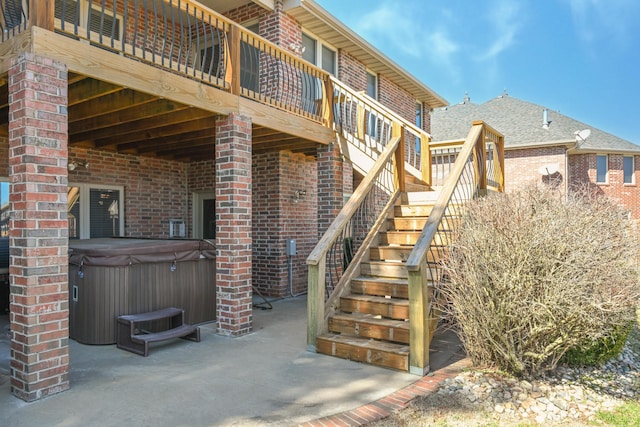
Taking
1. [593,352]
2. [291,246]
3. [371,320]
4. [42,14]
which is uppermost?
[42,14]

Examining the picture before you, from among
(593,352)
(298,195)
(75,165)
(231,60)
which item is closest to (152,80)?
(231,60)

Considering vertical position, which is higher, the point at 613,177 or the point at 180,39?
the point at 180,39

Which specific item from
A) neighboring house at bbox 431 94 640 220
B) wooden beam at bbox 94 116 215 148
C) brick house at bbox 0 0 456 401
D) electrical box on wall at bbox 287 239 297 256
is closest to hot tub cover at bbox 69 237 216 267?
brick house at bbox 0 0 456 401

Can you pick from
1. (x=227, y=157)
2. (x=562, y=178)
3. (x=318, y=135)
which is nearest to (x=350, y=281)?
(x=227, y=157)

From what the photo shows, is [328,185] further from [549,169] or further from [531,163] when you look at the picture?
[531,163]

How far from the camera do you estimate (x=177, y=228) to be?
9172 mm

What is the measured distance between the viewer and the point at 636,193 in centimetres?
2048

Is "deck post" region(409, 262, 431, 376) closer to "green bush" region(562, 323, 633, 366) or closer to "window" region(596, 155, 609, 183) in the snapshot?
"green bush" region(562, 323, 633, 366)

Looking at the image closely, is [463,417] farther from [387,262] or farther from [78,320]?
[78,320]

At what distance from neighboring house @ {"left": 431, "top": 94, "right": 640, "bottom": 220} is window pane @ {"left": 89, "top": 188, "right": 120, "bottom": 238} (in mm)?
15062

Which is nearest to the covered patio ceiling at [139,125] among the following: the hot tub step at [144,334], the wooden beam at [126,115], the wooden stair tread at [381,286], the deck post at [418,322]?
the wooden beam at [126,115]

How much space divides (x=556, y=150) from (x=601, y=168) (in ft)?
12.4

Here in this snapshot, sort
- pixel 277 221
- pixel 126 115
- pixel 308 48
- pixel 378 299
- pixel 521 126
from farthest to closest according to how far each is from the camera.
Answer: pixel 521 126, pixel 308 48, pixel 277 221, pixel 126 115, pixel 378 299

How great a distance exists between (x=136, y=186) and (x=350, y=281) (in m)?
5.08
